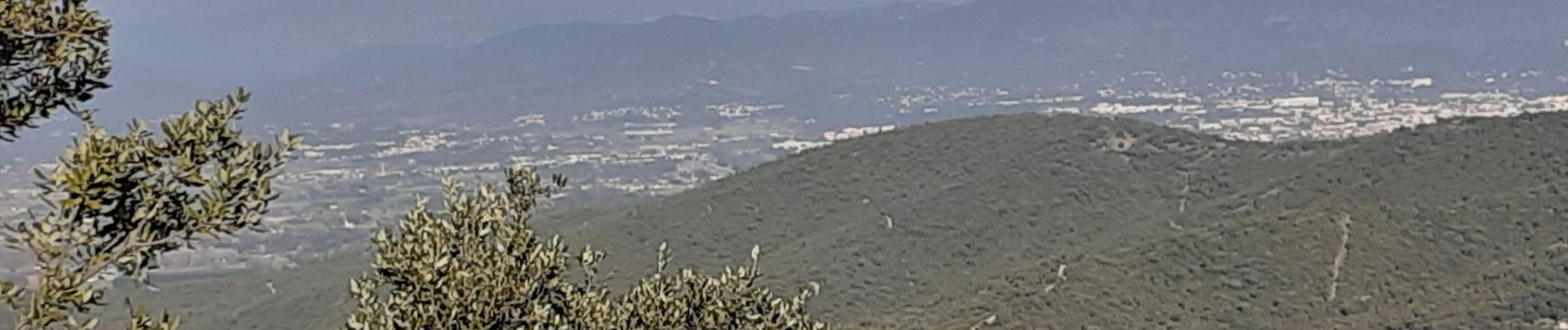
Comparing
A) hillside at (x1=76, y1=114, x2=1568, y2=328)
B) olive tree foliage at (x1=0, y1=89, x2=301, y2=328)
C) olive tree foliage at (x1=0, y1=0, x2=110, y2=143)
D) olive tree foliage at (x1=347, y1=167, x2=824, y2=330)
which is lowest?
hillside at (x1=76, y1=114, x2=1568, y2=328)

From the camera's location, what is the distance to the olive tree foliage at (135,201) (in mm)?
4629

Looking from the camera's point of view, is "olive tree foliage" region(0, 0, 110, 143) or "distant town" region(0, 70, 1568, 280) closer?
"olive tree foliage" region(0, 0, 110, 143)

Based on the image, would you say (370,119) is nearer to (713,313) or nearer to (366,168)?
(366,168)

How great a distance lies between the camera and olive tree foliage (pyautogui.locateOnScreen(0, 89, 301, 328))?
463 cm

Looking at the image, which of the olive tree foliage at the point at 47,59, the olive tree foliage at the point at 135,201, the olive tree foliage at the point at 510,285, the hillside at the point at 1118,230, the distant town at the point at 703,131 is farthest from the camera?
the distant town at the point at 703,131

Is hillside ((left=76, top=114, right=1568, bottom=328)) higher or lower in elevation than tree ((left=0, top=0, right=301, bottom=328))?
lower

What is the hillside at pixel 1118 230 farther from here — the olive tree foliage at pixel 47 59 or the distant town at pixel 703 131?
the distant town at pixel 703 131

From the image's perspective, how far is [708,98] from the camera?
7382 inches

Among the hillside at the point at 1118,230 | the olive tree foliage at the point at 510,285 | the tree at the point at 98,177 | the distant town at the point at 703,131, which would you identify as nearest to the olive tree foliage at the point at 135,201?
the tree at the point at 98,177

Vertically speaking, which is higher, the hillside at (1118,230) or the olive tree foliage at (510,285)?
the olive tree foliage at (510,285)

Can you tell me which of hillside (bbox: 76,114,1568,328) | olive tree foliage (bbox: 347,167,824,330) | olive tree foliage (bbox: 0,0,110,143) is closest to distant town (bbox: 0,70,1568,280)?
hillside (bbox: 76,114,1568,328)

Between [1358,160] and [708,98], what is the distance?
148m

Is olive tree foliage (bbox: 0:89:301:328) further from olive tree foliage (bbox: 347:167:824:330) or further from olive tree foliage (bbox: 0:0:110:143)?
olive tree foliage (bbox: 347:167:824:330)

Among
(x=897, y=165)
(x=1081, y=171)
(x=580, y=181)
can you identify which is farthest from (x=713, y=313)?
(x=580, y=181)
